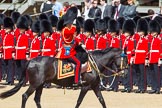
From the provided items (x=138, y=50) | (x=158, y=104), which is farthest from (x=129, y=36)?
(x=158, y=104)

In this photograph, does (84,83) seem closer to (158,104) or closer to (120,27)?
(158,104)

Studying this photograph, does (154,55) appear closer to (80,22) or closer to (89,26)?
(89,26)

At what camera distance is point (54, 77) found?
508 inches

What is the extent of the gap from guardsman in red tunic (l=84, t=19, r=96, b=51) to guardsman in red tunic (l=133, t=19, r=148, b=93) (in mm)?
1033

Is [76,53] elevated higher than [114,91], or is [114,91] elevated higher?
[76,53]

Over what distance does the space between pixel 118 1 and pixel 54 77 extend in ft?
21.5

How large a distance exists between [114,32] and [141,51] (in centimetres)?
107

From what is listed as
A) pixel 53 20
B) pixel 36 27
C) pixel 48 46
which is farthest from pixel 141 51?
pixel 53 20

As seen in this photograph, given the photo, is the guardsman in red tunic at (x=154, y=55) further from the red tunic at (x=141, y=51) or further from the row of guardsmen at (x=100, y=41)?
the red tunic at (x=141, y=51)

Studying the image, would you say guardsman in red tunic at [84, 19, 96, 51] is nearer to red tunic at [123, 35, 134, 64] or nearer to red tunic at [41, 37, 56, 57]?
red tunic at [41, 37, 56, 57]

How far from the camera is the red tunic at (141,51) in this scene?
52.3ft

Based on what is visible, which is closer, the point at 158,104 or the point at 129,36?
the point at 158,104

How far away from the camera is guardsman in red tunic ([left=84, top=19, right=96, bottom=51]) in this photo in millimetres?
16766

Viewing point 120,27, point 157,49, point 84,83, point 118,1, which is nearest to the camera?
point 84,83
